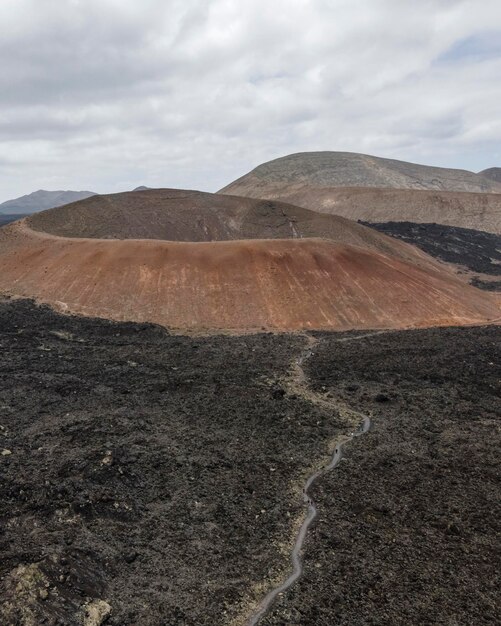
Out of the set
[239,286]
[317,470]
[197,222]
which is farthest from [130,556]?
[197,222]

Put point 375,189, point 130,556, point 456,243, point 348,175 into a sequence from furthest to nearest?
point 348,175
point 375,189
point 456,243
point 130,556

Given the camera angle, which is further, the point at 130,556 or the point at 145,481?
the point at 145,481

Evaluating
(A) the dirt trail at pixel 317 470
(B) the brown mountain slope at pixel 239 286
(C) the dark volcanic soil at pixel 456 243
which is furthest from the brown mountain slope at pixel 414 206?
(A) the dirt trail at pixel 317 470

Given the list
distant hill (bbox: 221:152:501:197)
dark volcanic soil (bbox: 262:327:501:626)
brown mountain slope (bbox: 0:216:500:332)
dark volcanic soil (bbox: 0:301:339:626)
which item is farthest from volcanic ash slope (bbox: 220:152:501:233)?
dark volcanic soil (bbox: 0:301:339:626)

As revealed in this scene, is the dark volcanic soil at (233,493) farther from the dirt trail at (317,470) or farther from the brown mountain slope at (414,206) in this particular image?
the brown mountain slope at (414,206)

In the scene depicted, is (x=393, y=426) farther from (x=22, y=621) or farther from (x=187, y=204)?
(x=187, y=204)

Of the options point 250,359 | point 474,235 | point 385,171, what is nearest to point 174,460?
point 250,359

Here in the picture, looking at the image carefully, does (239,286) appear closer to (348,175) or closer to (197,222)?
(197,222)
